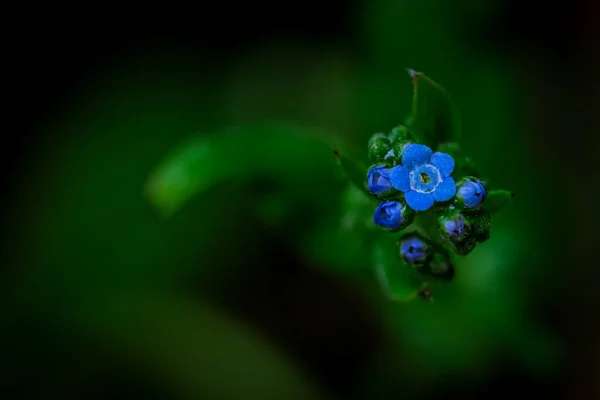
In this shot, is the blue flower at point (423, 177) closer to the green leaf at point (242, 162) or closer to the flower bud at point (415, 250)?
the flower bud at point (415, 250)

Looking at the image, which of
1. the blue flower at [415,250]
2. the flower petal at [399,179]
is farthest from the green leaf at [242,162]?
the flower petal at [399,179]

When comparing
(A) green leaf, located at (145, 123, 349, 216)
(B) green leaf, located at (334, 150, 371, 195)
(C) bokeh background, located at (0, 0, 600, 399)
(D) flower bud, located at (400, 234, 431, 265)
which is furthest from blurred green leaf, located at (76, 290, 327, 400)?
(B) green leaf, located at (334, 150, 371, 195)

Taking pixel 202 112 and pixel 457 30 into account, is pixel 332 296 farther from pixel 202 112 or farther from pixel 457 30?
pixel 457 30

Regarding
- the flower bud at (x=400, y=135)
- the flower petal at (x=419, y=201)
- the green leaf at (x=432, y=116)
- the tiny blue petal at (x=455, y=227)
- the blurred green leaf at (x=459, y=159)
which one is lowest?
the flower petal at (x=419, y=201)

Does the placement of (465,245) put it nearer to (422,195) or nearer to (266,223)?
(422,195)

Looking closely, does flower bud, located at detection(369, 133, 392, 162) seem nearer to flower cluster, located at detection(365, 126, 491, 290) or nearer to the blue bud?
flower cluster, located at detection(365, 126, 491, 290)

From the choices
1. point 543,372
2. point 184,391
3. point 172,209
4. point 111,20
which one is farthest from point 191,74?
point 543,372

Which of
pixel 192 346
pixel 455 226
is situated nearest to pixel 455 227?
pixel 455 226
